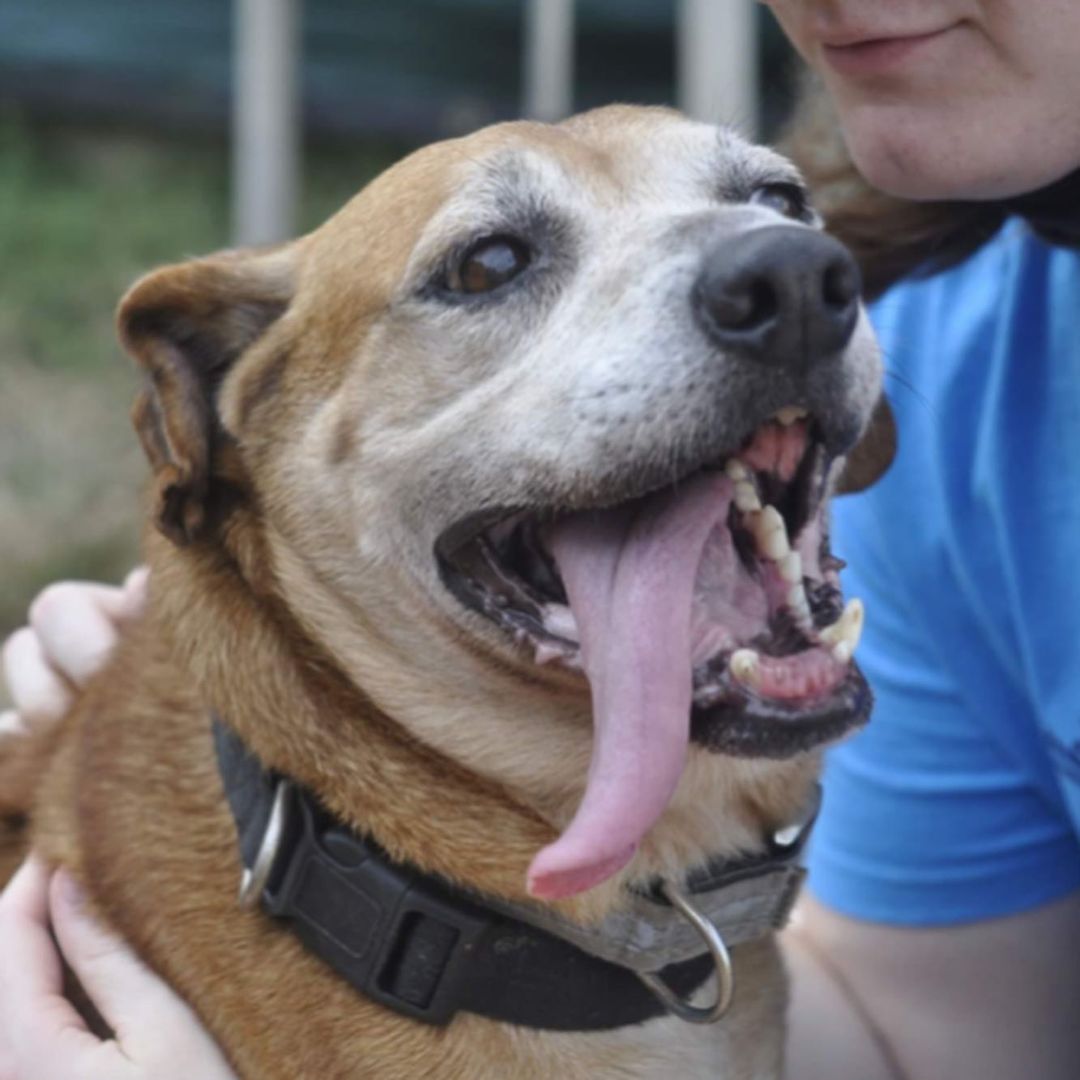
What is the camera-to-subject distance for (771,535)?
206cm

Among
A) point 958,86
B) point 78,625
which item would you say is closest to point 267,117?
point 78,625

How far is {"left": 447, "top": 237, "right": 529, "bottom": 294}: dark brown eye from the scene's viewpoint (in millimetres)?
2326

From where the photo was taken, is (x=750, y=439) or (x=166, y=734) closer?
(x=750, y=439)

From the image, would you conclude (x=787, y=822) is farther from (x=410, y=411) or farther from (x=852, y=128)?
(x=852, y=128)

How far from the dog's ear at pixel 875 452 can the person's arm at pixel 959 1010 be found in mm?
759

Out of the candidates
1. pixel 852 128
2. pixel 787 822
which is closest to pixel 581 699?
pixel 787 822

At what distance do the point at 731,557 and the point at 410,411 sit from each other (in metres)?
0.48

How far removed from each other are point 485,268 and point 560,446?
0.35 meters

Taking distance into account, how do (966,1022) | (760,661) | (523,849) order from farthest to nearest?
(966,1022), (523,849), (760,661)

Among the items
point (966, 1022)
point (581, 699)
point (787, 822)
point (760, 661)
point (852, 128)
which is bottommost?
point (966, 1022)

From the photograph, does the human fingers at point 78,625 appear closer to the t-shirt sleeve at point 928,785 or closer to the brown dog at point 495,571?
the brown dog at point 495,571

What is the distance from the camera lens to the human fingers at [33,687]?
9.05 ft

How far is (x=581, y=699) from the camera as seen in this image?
87.1 inches

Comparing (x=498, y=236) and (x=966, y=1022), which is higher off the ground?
(x=498, y=236)
